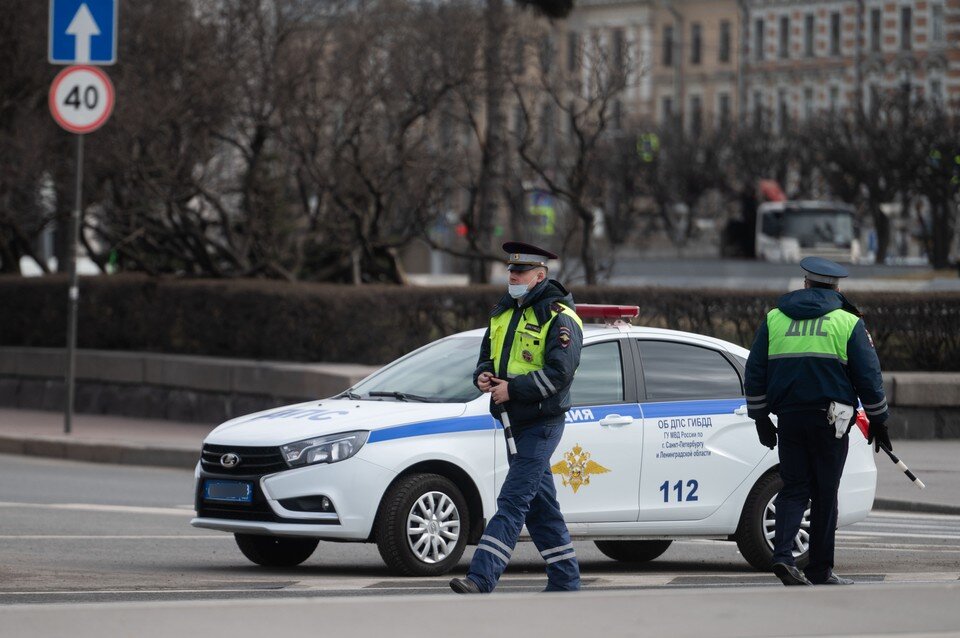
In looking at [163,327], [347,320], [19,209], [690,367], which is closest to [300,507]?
[690,367]

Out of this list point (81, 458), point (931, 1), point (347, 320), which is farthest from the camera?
point (931, 1)

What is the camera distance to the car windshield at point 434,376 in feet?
35.5

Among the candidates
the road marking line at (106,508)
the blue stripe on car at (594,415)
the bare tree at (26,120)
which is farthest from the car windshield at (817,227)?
the blue stripe on car at (594,415)

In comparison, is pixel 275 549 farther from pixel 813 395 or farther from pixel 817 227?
pixel 817 227

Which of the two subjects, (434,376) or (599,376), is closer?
(599,376)

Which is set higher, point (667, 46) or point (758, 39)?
point (667, 46)

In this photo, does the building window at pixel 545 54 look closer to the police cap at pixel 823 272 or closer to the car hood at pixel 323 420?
the car hood at pixel 323 420

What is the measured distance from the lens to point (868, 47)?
279ft

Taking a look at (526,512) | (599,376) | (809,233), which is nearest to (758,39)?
(809,233)

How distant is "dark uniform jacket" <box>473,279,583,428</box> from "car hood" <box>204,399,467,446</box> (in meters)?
1.45

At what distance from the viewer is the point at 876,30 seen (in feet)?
278

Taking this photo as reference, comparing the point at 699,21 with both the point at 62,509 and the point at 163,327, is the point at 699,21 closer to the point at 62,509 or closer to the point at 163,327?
the point at 163,327

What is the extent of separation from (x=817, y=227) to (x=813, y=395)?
160ft

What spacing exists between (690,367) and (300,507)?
104 inches
